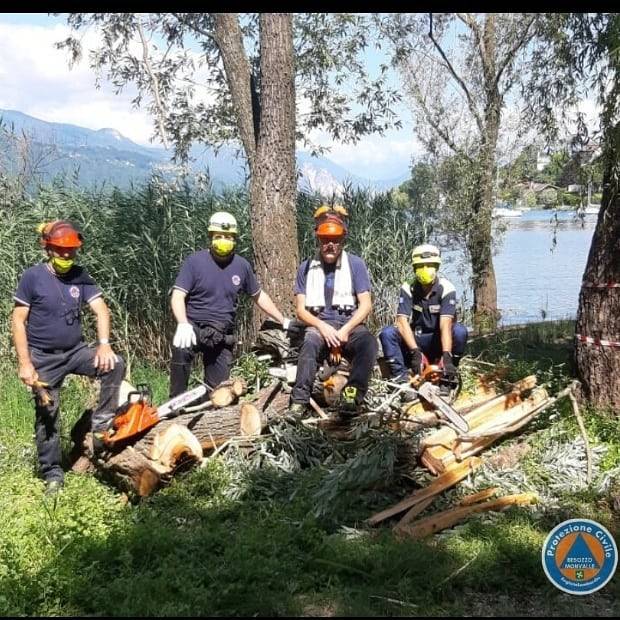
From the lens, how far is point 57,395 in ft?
A: 15.8

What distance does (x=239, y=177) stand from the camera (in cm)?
908

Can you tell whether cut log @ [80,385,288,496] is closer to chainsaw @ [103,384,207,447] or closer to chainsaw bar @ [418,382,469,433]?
chainsaw @ [103,384,207,447]

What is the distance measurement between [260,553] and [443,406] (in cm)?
187

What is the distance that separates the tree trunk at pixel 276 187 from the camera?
712 cm

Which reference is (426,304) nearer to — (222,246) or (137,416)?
(222,246)

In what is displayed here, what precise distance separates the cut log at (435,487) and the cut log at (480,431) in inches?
3.8

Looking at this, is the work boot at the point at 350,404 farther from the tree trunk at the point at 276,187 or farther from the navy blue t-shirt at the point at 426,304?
the tree trunk at the point at 276,187

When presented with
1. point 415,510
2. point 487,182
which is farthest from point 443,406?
point 487,182

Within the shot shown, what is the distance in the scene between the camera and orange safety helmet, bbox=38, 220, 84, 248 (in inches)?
184

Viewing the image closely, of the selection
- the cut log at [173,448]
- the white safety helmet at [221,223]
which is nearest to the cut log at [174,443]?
the cut log at [173,448]

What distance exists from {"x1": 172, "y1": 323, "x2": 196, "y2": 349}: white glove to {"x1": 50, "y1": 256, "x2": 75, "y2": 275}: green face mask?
0.95 meters

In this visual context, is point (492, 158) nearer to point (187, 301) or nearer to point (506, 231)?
point (506, 231)

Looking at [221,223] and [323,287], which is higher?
[221,223]

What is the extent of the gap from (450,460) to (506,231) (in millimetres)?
8413
